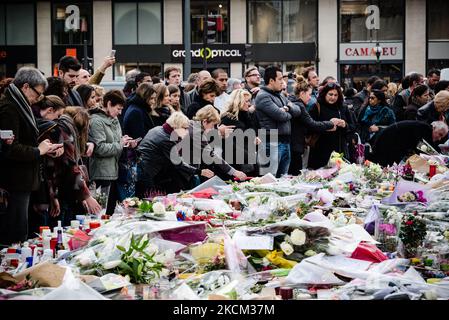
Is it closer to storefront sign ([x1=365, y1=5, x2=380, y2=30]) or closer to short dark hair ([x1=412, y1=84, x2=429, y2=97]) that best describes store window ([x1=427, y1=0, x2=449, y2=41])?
storefront sign ([x1=365, y1=5, x2=380, y2=30])

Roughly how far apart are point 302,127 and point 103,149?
3467mm

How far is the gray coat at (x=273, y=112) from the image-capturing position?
38.1 ft

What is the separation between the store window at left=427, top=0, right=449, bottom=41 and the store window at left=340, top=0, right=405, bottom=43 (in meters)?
1.07

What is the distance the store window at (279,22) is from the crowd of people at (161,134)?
20.7 metres

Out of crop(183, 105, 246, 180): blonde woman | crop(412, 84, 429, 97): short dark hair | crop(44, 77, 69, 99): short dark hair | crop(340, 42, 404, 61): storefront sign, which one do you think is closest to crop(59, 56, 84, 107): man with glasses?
crop(44, 77, 69, 99): short dark hair

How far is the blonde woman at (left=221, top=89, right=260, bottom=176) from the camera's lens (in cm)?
1063

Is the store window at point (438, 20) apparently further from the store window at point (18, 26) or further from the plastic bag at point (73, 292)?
the plastic bag at point (73, 292)

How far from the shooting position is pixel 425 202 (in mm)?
6875

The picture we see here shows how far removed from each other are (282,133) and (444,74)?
5.61 m

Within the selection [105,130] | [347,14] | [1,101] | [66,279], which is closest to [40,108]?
[1,101]

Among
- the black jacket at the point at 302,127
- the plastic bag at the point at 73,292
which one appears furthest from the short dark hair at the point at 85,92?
the plastic bag at the point at 73,292

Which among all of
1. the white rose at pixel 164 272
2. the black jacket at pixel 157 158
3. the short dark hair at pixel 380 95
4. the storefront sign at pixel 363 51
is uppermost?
the storefront sign at pixel 363 51
